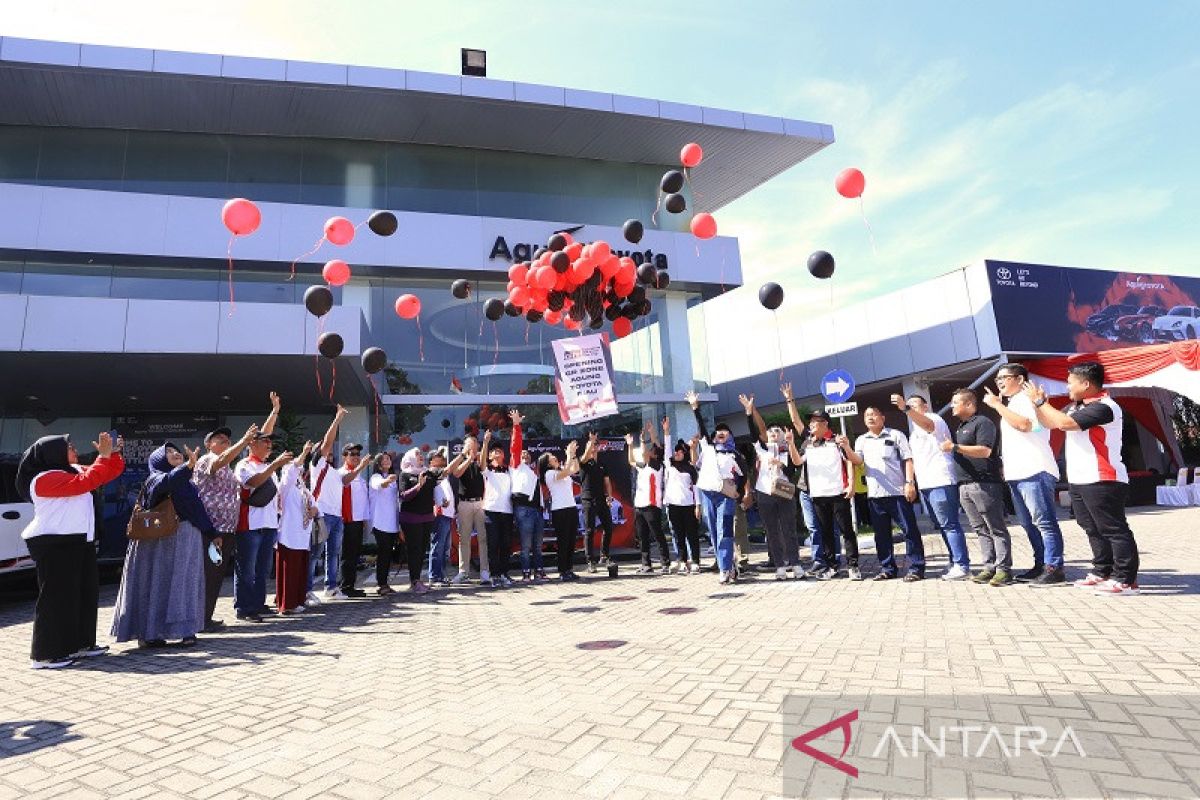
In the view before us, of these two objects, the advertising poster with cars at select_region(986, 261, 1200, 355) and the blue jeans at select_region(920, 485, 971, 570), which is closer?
the blue jeans at select_region(920, 485, 971, 570)

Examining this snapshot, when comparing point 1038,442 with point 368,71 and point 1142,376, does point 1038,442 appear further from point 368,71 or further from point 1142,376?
point 368,71

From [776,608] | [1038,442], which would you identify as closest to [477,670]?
[776,608]

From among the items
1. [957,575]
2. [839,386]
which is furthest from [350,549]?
[839,386]

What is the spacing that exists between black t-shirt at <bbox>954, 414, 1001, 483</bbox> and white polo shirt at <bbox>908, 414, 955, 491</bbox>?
153 millimetres

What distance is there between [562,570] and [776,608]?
4.03 meters

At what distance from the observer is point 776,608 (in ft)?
19.3

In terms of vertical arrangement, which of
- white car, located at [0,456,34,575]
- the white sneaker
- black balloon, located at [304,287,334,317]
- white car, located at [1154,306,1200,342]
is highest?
white car, located at [1154,306,1200,342]

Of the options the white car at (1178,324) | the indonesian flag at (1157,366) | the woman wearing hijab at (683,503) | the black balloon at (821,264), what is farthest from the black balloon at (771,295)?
the white car at (1178,324)

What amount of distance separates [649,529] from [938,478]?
4433mm

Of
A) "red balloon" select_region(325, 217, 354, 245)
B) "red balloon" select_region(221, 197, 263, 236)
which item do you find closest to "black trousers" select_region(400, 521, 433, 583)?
"red balloon" select_region(325, 217, 354, 245)

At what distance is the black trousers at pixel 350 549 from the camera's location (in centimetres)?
832

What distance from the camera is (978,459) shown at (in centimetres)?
646

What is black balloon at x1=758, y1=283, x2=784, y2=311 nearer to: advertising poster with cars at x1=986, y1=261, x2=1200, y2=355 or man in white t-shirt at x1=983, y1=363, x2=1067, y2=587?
man in white t-shirt at x1=983, y1=363, x2=1067, y2=587

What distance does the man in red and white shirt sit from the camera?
5.19 m
